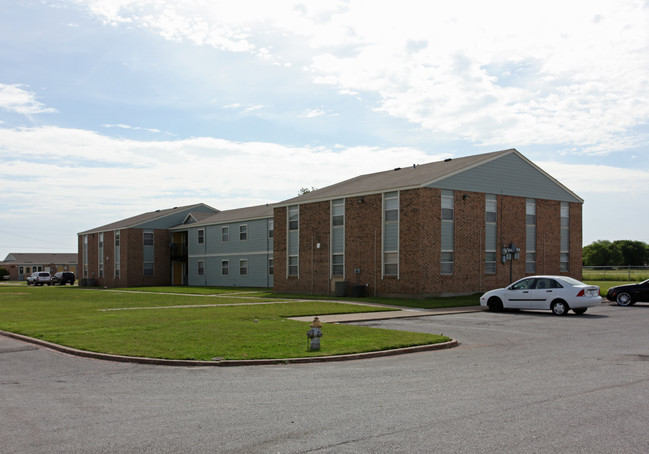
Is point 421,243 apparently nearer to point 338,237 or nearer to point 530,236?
point 338,237

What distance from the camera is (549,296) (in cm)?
2281

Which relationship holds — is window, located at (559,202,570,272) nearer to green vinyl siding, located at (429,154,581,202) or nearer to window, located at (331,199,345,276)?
green vinyl siding, located at (429,154,581,202)

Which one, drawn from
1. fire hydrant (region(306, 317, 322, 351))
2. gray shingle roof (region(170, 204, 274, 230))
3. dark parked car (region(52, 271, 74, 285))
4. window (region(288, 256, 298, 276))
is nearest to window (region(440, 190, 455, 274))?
window (region(288, 256, 298, 276))

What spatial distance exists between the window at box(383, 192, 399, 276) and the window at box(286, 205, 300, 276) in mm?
8184

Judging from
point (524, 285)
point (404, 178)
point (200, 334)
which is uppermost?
point (404, 178)

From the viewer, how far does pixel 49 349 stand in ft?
46.4

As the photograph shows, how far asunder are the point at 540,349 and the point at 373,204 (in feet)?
69.7

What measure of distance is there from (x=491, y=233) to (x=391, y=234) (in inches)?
230

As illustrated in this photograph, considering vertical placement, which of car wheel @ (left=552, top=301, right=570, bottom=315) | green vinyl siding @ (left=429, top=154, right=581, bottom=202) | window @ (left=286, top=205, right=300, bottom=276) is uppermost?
green vinyl siding @ (left=429, top=154, right=581, bottom=202)

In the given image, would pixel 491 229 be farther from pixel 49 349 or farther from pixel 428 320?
pixel 49 349

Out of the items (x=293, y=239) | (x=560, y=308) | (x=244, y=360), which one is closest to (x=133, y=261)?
(x=293, y=239)

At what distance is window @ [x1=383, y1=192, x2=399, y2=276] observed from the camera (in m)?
32.6

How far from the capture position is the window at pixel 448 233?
32.1 meters

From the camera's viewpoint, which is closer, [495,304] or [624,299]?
[495,304]
